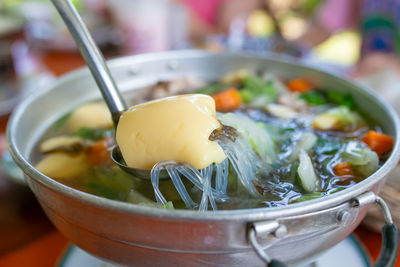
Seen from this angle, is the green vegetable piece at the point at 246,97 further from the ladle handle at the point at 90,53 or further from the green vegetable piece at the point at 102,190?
the green vegetable piece at the point at 102,190

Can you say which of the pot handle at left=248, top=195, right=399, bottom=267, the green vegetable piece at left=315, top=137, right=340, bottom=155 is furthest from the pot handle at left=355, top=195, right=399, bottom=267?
the green vegetable piece at left=315, top=137, right=340, bottom=155

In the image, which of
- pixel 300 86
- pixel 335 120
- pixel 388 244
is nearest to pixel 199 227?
pixel 388 244

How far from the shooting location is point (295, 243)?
0.77m

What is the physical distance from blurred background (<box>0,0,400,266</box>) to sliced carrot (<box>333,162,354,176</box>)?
151mm

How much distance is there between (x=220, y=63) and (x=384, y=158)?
2.96ft

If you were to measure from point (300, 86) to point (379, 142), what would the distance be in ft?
1.76

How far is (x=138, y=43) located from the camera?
2.56 meters

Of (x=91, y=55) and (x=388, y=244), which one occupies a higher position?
(x=91, y=55)

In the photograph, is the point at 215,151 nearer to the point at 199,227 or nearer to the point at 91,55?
the point at 199,227

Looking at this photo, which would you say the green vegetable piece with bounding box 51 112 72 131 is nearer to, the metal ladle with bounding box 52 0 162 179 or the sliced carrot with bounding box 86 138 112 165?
the sliced carrot with bounding box 86 138 112 165

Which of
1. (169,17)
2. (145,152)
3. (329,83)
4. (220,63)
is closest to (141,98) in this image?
(220,63)


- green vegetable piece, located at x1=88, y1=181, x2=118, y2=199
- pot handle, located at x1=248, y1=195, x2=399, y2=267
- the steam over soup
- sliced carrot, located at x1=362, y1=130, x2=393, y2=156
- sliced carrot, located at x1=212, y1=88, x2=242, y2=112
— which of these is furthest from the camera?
sliced carrot, located at x1=212, y1=88, x2=242, y2=112

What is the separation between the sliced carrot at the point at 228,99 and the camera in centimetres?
137

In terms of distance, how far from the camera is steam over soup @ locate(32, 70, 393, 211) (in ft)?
2.78
